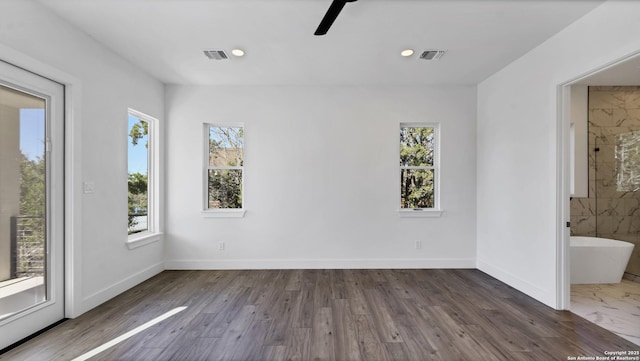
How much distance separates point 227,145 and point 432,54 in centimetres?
298

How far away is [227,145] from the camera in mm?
4223

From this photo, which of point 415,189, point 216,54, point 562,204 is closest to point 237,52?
point 216,54

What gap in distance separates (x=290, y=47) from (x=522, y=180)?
300cm

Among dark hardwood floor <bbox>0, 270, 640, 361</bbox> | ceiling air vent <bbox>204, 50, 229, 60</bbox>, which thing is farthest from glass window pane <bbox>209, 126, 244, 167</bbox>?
dark hardwood floor <bbox>0, 270, 640, 361</bbox>

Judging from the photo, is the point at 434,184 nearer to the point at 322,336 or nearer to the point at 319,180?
the point at 319,180

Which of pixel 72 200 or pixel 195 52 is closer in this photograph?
pixel 72 200

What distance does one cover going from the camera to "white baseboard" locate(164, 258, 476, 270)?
4.07 meters

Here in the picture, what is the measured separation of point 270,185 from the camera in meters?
4.11

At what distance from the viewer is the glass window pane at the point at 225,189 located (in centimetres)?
421

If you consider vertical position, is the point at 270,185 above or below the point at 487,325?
above

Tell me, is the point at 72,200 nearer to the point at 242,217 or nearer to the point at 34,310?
the point at 34,310

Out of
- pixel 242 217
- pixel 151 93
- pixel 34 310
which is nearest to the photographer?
pixel 34 310

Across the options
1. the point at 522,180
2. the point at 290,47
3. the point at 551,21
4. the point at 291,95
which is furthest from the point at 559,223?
the point at 291,95

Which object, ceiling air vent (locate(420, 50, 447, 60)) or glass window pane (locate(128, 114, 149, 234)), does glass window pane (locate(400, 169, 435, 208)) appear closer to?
ceiling air vent (locate(420, 50, 447, 60))
